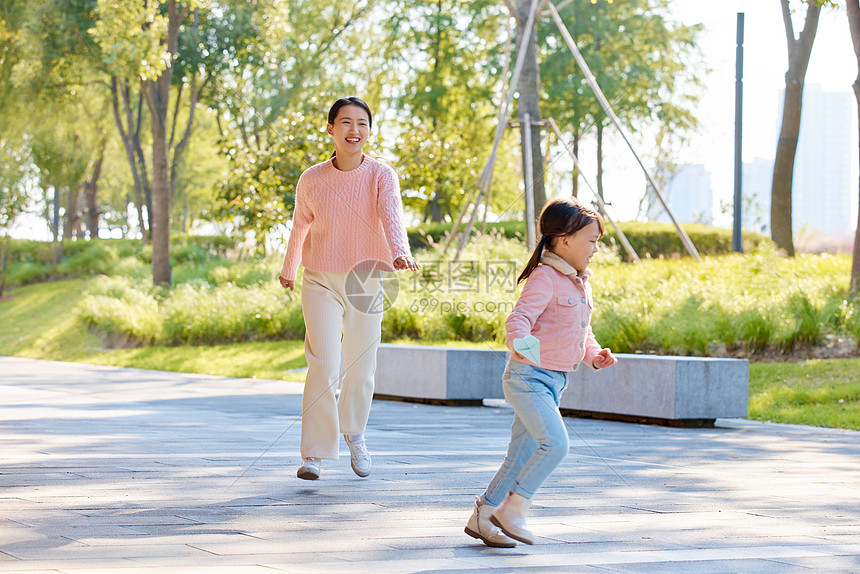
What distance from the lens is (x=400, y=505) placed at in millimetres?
4543

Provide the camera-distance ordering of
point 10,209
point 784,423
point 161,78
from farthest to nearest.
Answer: point 10,209 → point 161,78 → point 784,423

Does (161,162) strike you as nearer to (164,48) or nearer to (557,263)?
(164,48)

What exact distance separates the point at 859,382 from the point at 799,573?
8533 mm

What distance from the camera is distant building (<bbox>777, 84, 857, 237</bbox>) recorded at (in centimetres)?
16488

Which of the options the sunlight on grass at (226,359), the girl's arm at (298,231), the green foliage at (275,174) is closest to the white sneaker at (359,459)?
the girl's arm at (298,231)

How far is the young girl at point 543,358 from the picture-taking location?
375 cm

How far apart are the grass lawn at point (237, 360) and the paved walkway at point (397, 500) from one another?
2230mm

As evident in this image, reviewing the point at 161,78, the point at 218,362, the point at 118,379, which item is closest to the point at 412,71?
the point at 161,78

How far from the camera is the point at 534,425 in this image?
12.4 ft

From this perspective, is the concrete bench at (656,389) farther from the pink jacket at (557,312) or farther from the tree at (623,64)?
the tree at (623,64)

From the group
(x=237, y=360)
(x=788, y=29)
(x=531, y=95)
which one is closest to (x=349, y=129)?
(x=237, y=360)

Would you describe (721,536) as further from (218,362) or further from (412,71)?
(412,71)

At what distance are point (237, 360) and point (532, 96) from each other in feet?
23.9

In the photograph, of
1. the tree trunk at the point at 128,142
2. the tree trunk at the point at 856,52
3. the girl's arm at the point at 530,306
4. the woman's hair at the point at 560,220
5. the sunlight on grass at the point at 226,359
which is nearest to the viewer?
the girl's arm at the point at 530,306
